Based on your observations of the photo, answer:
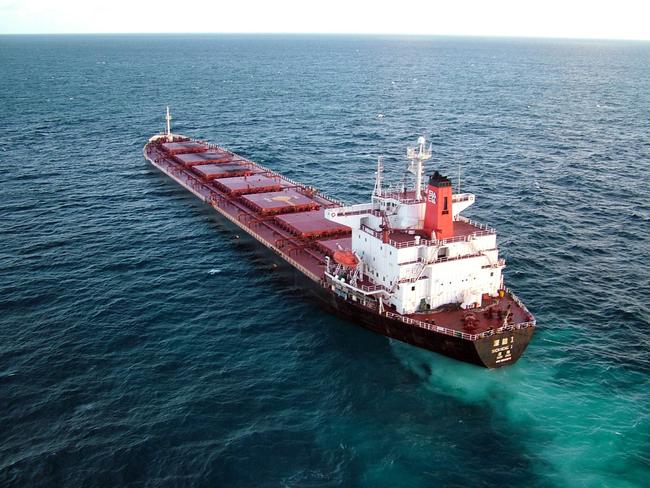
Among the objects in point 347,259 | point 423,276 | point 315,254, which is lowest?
point 315,254

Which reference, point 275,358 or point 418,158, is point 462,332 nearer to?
point 275,358

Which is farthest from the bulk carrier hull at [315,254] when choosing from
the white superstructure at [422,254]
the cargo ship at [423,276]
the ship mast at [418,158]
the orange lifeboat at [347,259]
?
the ship mast at [418,158]

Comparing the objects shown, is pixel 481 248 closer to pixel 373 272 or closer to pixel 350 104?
pixel 373 272

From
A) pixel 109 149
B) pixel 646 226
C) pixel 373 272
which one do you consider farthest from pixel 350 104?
pixel 373 272

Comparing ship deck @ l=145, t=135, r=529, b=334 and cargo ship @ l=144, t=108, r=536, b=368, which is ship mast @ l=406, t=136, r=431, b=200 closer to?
cargo ship @ l=144, t=108, r=536, b=368

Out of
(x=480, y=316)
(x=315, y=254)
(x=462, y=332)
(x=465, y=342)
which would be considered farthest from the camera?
(x=315, y=254)

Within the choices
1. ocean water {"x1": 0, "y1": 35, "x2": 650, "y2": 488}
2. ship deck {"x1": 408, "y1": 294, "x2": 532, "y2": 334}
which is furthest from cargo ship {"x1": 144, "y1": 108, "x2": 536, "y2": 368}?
ocean water {"x1": 0, "y1": 35, "x2": 650, "y2": 488}

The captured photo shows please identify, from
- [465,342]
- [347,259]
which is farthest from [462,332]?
[347,259]
